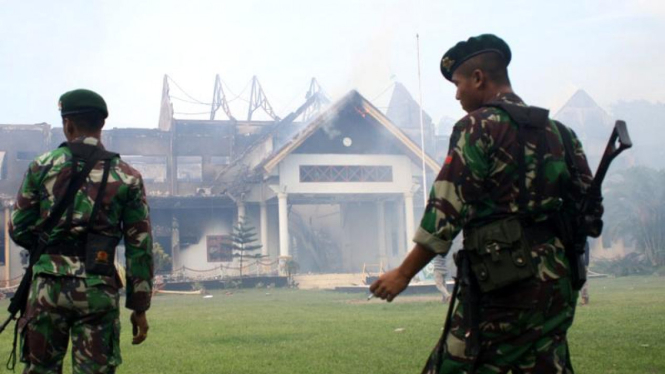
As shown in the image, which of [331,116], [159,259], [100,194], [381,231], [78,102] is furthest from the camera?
[381,231]

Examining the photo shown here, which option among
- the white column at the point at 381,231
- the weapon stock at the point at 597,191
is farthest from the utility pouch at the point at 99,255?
the white column at the point at 381,231

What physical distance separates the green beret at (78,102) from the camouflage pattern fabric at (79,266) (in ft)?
0.51

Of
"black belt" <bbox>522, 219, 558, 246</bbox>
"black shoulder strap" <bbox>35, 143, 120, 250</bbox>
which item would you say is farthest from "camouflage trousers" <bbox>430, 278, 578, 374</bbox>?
"black shoulder strap" <bbox>35, 143, 120, 250</bbox>

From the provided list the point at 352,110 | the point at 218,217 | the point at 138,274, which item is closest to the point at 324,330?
the point at 138,274

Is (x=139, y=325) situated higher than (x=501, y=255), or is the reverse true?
(x=501, y=255)

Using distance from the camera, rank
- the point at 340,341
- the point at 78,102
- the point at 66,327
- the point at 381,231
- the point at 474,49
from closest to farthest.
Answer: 1. the point at 474,49
2. the point at 66,327
3. the point at 78,102
4. the point at 340,341
5. the point at 381,231

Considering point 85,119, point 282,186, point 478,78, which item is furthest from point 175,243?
point 478,78

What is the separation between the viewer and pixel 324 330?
10031mm

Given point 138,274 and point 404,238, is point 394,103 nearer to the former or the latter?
point 404,238

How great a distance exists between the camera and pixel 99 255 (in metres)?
3.64

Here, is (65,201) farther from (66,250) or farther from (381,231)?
(381,231)

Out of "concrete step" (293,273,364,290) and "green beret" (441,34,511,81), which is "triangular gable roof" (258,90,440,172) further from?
→ "green beret" (441,34,511,81)

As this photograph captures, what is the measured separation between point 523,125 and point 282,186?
27.0m

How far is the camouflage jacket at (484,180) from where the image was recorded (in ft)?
9.58
